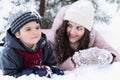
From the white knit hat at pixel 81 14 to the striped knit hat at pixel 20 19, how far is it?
0.43 meters

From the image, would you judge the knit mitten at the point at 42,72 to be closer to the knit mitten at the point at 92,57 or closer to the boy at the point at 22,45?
the boy at the point at 22,45

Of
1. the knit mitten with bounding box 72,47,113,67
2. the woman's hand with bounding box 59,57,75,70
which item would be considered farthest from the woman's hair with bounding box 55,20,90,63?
the knit mitten with bounding box 72,47,113,67

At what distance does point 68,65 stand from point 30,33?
460 millimetres

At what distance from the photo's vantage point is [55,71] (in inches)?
89.1

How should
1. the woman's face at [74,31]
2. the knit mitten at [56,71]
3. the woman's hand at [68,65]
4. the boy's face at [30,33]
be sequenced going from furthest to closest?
the woman's face at [74,31] < the woman's hand at [68,65] < the knit mitten at [56,71] < the boy's face at [30,33]

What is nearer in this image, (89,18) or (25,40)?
(25,40)

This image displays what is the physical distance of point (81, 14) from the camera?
252cm

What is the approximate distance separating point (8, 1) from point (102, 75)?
2.34 m

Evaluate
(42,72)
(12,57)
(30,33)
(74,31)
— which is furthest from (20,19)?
(74,31)

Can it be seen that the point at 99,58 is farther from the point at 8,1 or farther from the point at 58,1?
the point at 8,1

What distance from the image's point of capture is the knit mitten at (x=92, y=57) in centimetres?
232

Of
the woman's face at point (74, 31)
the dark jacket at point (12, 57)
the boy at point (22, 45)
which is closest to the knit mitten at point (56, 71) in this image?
the boy at point (22, 45)

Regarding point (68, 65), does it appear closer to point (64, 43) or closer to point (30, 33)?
point (64, 43)

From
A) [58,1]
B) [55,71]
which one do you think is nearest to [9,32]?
[55,71]
